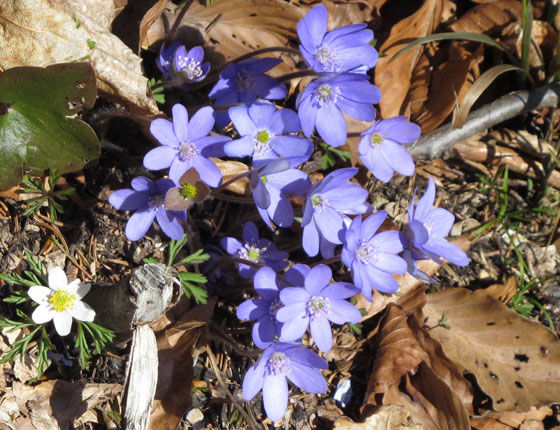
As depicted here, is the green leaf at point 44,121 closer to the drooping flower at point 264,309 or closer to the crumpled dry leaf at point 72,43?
the crumpled dry leaf at point 72,43

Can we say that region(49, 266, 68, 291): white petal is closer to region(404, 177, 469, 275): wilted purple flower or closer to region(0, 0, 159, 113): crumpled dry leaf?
Answer: region(0, 0, 159, 113): crumpled dry leaf

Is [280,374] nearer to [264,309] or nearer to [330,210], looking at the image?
[264,309]

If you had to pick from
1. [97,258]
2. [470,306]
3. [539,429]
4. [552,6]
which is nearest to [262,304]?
[97,258]

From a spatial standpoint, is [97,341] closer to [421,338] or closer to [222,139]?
[222,139]

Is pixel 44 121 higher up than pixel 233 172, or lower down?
higher up

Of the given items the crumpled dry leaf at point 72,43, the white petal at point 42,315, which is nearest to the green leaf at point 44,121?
the crumpled dry leaf at point 72,43

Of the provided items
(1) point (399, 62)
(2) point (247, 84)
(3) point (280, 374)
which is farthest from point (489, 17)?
(3) point (280, 374)

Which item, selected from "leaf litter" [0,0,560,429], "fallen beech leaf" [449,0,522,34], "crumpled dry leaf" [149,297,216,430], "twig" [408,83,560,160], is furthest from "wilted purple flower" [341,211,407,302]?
"fallen beech leaf" [449,0,522,34]
